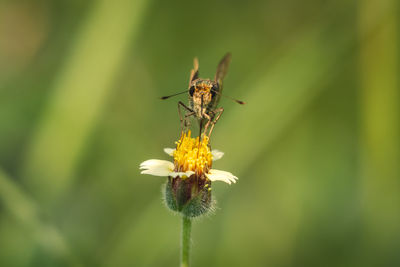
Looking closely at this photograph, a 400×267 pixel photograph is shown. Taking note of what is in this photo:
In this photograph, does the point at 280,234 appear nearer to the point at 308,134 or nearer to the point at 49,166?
the point at 308,134

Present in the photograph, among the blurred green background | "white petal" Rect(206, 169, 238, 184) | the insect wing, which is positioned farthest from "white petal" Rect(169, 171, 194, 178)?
the blurred green background

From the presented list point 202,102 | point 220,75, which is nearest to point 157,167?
point 202,102

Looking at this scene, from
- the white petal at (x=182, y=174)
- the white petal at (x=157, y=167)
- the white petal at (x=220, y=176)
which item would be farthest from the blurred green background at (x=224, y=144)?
the white petal at (x=220, y=176)

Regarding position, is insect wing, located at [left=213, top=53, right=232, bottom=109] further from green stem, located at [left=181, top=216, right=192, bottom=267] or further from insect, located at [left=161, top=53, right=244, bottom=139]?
green stem, located at [left=181, top=216, right=192, bottom=267]

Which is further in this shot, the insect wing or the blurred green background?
the blurred green background

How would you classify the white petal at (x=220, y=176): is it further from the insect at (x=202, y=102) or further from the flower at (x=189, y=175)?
the insect at (x=202, y=102)

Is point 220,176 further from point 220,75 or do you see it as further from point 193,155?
point 220,75

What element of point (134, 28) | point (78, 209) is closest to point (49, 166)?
point (78, 209)
